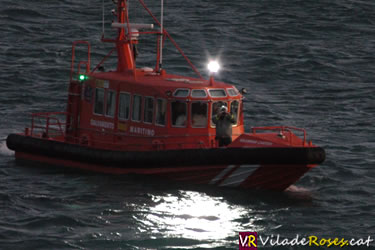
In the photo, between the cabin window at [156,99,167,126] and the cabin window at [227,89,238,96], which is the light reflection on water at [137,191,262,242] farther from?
the cabin window at [227,89,238,96]

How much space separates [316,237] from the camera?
1728 cm

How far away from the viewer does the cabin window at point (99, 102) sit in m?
22.9

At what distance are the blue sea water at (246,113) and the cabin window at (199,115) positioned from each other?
151 centimetres

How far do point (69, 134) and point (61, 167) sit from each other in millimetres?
1207

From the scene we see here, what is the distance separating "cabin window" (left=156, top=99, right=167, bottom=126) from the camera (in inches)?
845

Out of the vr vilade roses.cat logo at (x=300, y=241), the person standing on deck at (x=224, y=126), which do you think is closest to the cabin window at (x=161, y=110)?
the person standing on deck at (x=224, y=126)

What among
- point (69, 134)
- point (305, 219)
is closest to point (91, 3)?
point (69, 134)

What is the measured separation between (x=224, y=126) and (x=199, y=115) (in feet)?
2.58

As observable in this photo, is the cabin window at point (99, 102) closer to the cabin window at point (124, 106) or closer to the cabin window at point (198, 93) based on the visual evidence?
the cabin window at point (124, 106)

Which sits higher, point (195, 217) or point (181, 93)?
point (181, 93)

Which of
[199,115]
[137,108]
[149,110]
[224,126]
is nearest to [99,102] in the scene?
[137,108]

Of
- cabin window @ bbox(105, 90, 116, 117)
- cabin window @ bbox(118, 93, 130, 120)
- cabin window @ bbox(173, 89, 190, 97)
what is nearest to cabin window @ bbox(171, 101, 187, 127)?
cabin window @ bbox(173, 89, 190, 97)

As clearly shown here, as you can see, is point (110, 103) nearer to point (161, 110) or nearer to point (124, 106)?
point (124, 106)

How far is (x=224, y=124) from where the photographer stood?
2078 centimetres
